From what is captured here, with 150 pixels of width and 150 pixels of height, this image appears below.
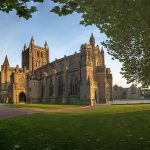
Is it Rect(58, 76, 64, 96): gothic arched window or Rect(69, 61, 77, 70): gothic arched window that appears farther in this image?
Rect(69, 61, 77, 70): gothic arched window

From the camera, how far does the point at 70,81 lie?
76500mm

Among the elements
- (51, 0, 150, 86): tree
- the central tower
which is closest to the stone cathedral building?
the central tower

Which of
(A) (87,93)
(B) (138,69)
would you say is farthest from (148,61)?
(A) (87,93)

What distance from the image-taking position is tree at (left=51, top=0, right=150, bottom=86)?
11.0 metres

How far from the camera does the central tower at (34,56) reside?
119 meters

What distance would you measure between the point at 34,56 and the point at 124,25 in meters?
110

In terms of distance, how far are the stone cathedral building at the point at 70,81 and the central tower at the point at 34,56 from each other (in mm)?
935

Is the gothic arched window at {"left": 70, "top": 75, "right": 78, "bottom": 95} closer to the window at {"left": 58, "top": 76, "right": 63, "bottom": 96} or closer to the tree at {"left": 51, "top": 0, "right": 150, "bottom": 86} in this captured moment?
the window at {"left": 58, "top": 76, "right": 63, "bottom": 96}

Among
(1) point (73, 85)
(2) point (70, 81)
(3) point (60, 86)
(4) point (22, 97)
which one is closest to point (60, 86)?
(3) point (60, 86)

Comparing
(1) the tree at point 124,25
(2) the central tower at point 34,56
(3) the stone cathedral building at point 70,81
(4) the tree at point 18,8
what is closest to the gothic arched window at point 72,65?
(3) the stone cathedral building at point 70,81

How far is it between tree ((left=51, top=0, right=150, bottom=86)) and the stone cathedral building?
4708cm

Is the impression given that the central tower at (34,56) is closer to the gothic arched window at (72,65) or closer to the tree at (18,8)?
the gothic arched window at (72,65)

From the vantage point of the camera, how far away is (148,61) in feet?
58.5

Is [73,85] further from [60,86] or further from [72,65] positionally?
[72,65]
